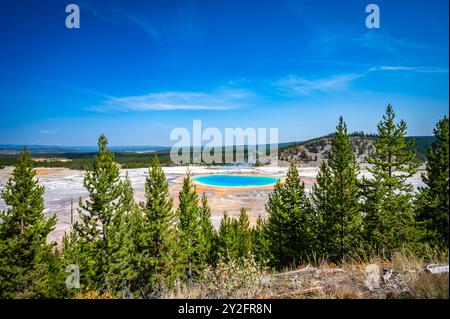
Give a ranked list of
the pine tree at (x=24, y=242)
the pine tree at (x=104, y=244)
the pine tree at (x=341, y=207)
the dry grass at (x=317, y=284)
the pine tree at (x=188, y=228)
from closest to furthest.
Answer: the dry grass at (x=317, y=284), the pine tree at (x=24, y=242), the pine tree at (x=104, y=244), the pine tree at (x=341, y=207), the pine tree at (x=188, y=228)

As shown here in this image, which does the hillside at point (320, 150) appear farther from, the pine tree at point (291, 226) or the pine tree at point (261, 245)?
the pine tree at point (291, 226)

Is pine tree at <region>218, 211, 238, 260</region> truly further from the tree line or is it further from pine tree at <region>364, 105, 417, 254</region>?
pine tree at <region>364, 105, 417, 254</region>

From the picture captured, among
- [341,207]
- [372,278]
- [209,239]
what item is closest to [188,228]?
[209,239]

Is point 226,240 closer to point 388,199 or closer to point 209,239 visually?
point 209,239

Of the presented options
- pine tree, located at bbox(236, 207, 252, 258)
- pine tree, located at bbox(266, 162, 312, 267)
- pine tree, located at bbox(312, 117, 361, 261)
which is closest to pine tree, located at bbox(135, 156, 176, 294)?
pine tree, located at bbox(266, 162, 312, 267)

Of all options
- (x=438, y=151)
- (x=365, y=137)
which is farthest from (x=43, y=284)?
(x=365, y=137)

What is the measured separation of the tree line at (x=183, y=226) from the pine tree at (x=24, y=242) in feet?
0.18

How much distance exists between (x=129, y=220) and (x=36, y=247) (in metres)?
6.80

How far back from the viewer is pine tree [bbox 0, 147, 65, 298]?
15.1 meters

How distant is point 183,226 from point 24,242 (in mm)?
11659

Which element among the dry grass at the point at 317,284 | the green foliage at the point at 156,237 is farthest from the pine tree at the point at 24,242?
the dry grass at the point at 317,284

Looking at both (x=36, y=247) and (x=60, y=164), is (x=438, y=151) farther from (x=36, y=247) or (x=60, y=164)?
(x=60, y=164)

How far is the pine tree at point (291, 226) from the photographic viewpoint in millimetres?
21266
